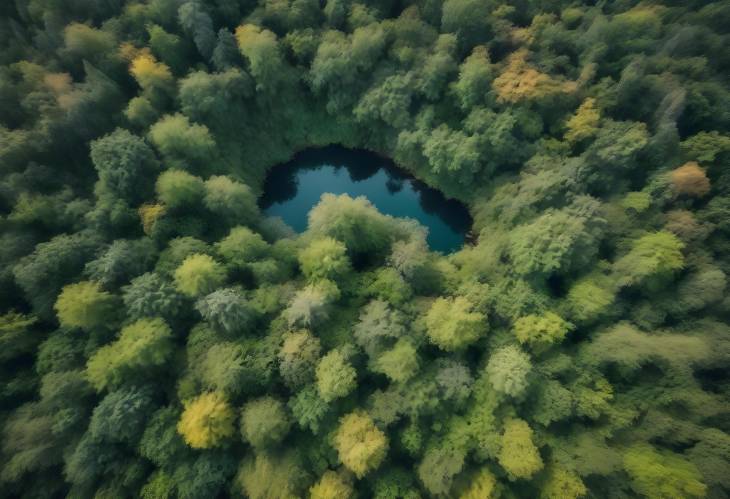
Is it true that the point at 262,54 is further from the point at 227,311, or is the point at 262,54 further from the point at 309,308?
the point at 309,308

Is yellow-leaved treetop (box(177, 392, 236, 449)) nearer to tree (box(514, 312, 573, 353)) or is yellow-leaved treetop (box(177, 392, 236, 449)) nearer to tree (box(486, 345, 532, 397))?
tree (box(486, 345, 532, 397))

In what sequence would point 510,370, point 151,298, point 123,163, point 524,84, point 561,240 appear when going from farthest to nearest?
1. point 524,84
2. point 123,163
3. point 561,240
4. point 151,298
5. point 510,370

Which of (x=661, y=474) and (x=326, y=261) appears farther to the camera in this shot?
(x=326, y=261)

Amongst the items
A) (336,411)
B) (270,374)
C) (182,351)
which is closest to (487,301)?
(336,411)

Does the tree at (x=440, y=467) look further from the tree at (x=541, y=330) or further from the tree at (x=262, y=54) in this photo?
the tree at (x=262, y=54)

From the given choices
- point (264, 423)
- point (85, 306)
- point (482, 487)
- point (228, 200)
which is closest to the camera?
point (482, 487)

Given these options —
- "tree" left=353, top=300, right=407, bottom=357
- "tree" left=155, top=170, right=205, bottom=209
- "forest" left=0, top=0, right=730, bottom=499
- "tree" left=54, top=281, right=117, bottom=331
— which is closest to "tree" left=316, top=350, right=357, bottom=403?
"forest" left=0, top=0, right=730, bottom=499

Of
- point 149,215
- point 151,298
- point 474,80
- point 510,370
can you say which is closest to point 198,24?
point 149,215
